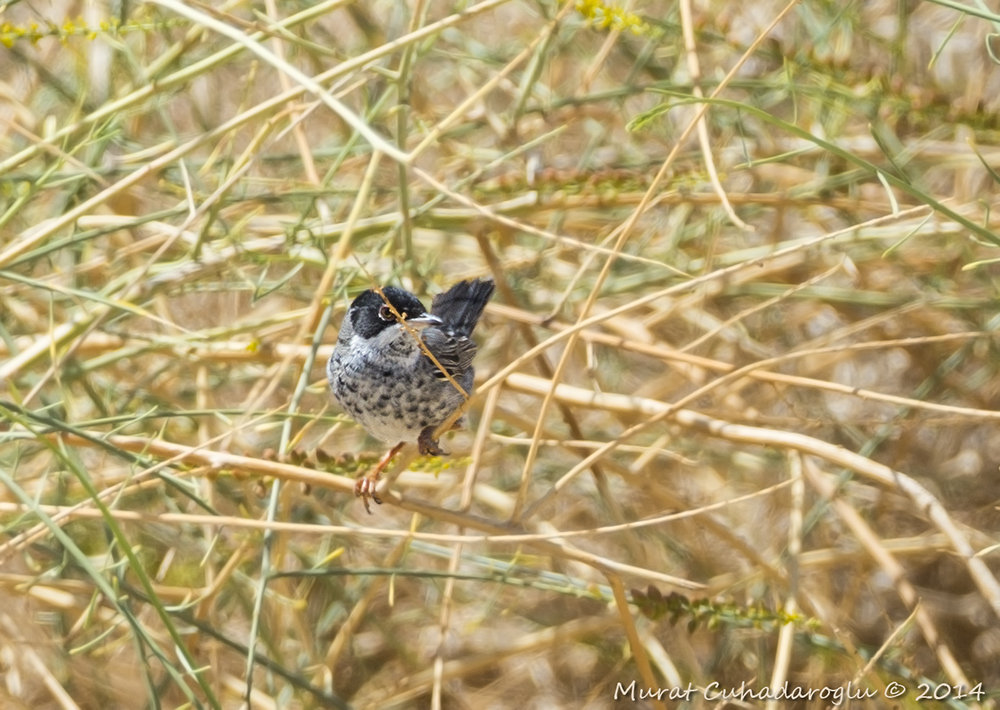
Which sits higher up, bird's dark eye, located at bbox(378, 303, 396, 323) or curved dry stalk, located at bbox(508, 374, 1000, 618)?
bird's dark eye, located at bbox(378, 303, 396, 323)

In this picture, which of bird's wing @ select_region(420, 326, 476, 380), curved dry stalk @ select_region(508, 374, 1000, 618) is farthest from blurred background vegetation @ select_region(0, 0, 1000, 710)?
bird's wing @ select_region(420, 326, 476, 380)

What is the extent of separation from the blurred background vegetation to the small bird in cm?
11

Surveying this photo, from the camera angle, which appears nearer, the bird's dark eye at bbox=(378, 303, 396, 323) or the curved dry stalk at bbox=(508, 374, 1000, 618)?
the curved dry stalk at bbox=(508, 374, 1000, 618)

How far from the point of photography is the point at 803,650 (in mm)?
3592

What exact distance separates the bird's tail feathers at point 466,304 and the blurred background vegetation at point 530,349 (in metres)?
0.21

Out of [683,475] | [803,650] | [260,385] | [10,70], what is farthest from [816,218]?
[10,70]

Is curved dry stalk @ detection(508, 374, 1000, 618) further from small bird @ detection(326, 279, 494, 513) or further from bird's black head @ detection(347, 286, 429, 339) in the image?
bird's black head @ detection(347, 286, 429, 339)

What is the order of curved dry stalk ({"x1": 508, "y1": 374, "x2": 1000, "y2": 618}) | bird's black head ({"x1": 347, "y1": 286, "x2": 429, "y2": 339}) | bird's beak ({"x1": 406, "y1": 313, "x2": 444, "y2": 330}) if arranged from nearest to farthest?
curved dry stalk ({"x1": 508, "y1": 374, "x2": 1000, "y2": 618}) < bird's beak ({"x1": 406, "y1": 313, "x2": 444, "y2": 330}) < bird's black head ({"x1": 347, "y1": 286, "x2": 429, "y2": 339})

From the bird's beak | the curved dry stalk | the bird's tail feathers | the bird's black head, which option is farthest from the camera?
the bird's tail feathers

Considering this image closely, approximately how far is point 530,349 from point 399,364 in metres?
0.39

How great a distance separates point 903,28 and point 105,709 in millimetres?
3752

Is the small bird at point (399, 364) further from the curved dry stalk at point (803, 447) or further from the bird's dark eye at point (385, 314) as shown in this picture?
the curved dry stalk at point (803, 447)

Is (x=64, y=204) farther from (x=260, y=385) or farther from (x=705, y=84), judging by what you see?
(x=705, y=84)

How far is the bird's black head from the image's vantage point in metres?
2.83
